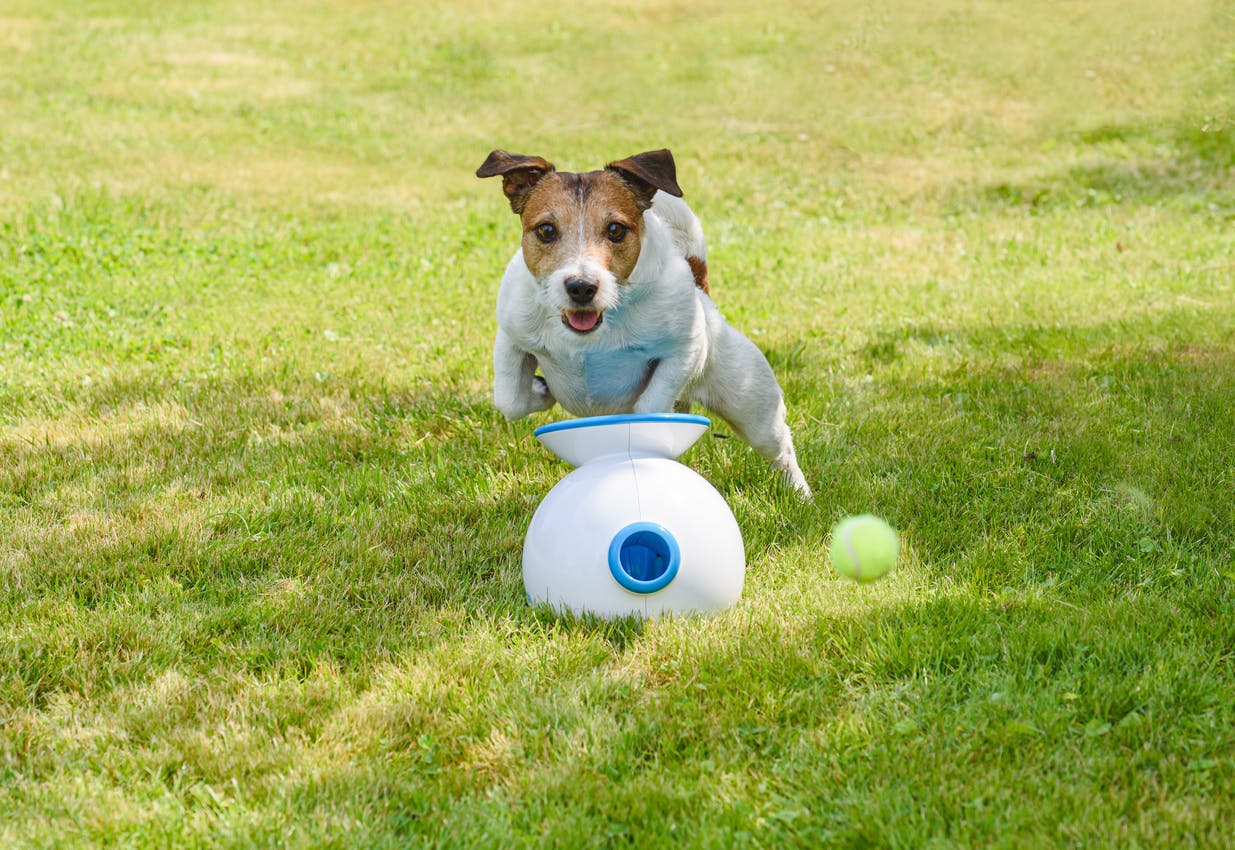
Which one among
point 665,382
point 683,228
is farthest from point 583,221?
point 683,228

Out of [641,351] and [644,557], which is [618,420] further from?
[641,351]

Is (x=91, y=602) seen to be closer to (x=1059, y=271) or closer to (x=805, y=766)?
(x=805, y=766)

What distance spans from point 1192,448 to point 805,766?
3.45 m

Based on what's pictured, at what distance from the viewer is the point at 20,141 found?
14.7 metres

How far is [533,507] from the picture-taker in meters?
5.55

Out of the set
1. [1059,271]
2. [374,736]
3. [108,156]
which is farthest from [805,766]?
[108,156]

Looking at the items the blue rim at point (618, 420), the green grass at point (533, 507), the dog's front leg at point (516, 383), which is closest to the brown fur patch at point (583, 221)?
the dog's front leg at point (516, 383)

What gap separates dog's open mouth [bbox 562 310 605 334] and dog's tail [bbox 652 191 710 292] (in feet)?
2.88

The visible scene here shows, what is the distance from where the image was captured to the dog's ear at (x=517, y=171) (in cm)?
493

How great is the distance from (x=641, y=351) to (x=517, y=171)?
0.94 m

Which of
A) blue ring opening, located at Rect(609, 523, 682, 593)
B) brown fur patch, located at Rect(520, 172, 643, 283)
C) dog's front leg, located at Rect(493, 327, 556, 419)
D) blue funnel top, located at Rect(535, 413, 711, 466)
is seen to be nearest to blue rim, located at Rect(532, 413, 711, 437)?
blue funnel top, located at Rect(535, 413, 711, 466)

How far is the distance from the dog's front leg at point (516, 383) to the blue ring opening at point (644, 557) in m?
1.24

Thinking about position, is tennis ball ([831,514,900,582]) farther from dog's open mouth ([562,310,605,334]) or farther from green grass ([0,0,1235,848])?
dog's open mouth ([562,310,605,334])

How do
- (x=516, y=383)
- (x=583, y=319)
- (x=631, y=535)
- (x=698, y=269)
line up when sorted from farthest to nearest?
(x=698, y=269), (x=516, y=383), (x=583, y=319), (x=631, y=535)
